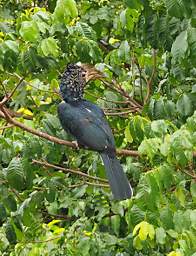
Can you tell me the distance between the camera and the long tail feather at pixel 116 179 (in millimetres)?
3447

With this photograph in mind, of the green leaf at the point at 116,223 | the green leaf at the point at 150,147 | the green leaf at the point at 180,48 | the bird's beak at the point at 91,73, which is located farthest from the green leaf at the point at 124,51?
the green leaf at the point at 150,147

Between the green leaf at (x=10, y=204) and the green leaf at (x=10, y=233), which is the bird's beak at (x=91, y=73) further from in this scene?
the green leaf at (x=10, y=233)

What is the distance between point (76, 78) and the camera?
391 centimetres

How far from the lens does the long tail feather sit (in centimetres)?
345

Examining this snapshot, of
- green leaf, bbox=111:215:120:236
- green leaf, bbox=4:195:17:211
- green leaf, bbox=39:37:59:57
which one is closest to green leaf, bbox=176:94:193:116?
green leaf, bbox=39:37:59:57

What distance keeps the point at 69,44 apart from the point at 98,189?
40.1 inches

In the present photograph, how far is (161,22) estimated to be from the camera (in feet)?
11.1

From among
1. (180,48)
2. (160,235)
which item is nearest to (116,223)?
(160,235)

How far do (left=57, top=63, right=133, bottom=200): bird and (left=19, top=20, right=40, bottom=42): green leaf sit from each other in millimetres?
481

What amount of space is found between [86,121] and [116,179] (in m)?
0.47

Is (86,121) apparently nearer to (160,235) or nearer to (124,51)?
(124,51)

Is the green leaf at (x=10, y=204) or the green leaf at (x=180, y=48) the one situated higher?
the green leaf at (x=180, y=48)

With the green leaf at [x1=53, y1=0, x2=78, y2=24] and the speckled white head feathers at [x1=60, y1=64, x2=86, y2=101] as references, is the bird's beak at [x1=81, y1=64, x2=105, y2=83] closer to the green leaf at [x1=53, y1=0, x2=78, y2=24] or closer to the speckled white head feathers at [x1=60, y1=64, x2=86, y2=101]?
the speckled white head feathers at [x1=60, y1=64, x2=86, y2=101]

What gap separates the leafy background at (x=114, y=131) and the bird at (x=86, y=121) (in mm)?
75
